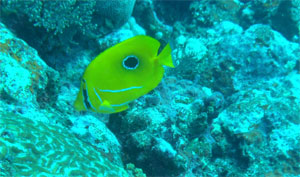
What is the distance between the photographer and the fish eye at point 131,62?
1.61 m

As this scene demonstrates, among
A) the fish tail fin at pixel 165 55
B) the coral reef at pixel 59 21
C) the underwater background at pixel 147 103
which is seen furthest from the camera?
the coral reef at pixel 59 21

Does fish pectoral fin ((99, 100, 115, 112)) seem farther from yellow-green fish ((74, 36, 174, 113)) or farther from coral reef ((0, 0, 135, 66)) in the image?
coral reef ((0, 0, 135, 66))

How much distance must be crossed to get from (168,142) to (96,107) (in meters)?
2.29

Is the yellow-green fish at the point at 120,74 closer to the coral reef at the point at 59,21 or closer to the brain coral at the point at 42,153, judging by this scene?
the brain coral at the point at 42,153

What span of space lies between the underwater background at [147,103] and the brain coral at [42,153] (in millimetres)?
11

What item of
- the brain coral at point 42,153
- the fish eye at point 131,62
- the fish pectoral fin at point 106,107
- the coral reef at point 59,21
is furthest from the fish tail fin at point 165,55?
the coral reef at point 59,21

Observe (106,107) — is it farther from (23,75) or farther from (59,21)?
(59,21)

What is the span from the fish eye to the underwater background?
4.85 ft

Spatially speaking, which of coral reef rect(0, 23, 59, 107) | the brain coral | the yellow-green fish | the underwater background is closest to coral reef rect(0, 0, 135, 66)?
the underwater background

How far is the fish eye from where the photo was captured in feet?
5.28

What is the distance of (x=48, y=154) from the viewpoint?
2.49m

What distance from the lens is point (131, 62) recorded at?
162 centimetres

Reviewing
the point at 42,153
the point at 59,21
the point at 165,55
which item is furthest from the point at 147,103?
the point at 59,21

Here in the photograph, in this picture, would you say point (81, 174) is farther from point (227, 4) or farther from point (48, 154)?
point (227, 4)
